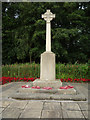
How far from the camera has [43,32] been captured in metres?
12.1

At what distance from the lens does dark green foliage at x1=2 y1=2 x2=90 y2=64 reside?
1244 cm

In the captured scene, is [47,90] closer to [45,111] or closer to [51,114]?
[45,111]

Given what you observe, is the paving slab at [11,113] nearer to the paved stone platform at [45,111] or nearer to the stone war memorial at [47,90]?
the paved stone platform at [45,111]

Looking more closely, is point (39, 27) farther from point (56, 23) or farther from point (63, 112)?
point (63, 112)

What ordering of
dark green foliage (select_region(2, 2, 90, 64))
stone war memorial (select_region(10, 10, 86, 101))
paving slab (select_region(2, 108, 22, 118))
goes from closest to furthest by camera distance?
paving slab (select_region(2, 108, 22, 118)), stone war memorial (select_region(10, 10, 86, 101)), dark green foliage (select_region(2, 2, 90, 64))

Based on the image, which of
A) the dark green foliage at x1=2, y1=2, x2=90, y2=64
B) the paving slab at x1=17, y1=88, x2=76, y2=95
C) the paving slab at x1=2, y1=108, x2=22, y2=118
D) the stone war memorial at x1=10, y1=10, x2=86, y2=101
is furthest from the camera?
the dark green foliage at x1=2, y1=2, x2=90, y2=64

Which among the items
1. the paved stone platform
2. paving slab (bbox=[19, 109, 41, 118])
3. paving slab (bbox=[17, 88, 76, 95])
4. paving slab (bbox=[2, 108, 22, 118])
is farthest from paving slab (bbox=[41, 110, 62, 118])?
paving slab (bbox=[17, 88, 76, 95])

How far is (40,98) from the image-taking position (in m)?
3.96

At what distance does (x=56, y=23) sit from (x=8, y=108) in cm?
1308

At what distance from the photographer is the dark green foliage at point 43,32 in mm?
12438

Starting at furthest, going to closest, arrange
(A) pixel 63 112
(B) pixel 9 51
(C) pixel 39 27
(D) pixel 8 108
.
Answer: (B) pixel 9 51
(C) pixel 39 27
(D) pixel 8 108
(A) pixel 63 112

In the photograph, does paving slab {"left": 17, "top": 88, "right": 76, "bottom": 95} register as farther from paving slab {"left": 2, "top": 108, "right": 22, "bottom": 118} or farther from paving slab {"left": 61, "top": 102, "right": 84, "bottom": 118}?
paving slab {"left": 2, "top": 108, "right": 22, "bottom": 118}

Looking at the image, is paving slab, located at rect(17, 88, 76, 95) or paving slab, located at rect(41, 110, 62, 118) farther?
paving slab, located at rect(17, 88, 76, 95)

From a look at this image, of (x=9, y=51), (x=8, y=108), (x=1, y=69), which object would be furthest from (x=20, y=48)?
(x=8, y=108)
